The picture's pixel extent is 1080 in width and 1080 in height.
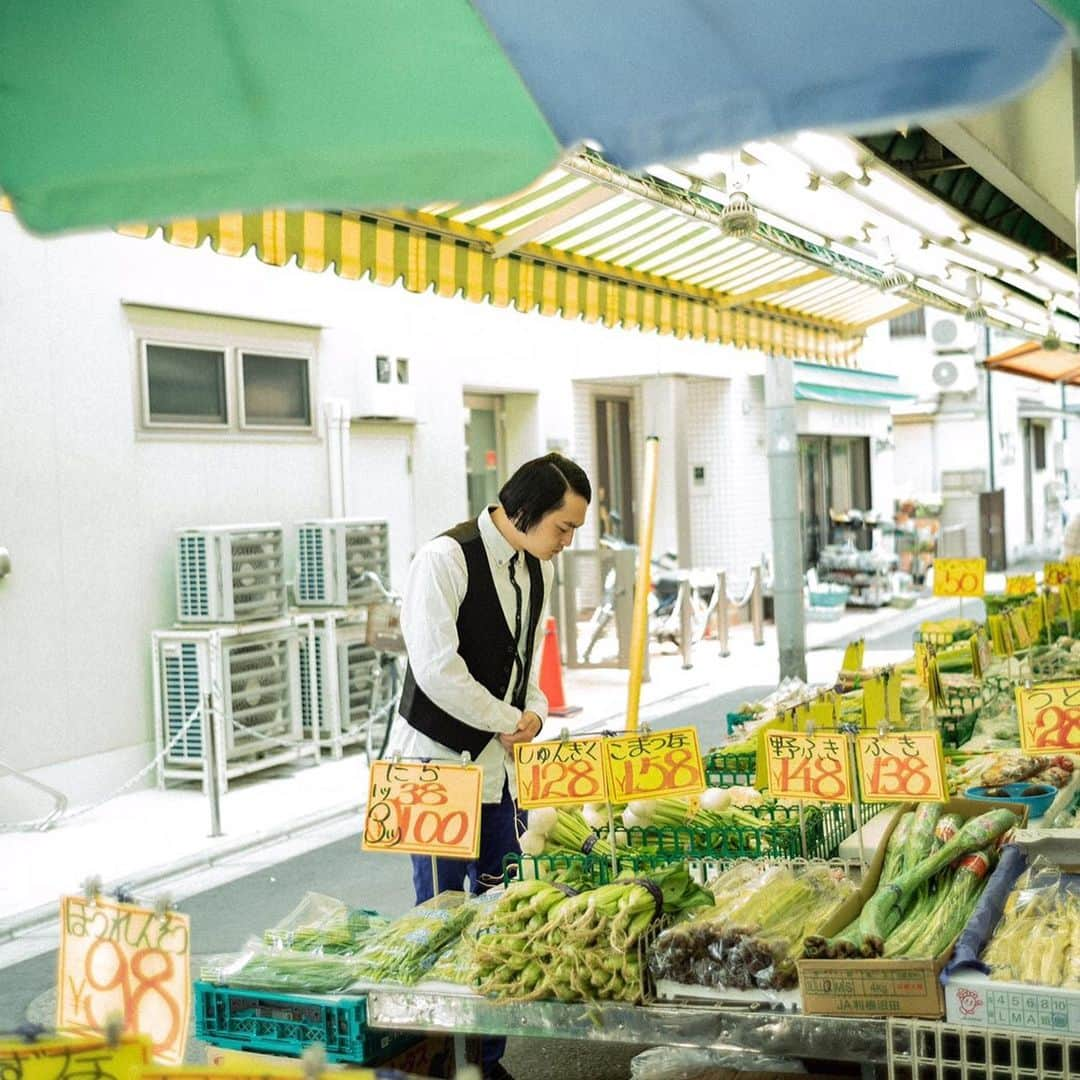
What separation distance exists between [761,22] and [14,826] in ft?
28.6

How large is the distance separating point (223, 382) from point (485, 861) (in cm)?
736

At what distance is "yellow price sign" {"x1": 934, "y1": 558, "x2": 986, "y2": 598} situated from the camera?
936 cm

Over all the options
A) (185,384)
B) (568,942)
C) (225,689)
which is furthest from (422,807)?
(185,384)

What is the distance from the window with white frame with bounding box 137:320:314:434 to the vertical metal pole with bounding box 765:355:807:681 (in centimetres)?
429

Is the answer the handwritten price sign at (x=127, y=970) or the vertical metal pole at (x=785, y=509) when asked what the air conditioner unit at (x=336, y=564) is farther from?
the handwritten price sign at (x=127, y=970)

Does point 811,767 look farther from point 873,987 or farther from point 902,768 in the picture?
point 873,987

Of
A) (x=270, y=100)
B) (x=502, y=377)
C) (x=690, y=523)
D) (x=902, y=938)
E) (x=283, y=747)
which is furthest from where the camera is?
(x=690, y=523)

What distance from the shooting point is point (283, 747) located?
37.4ft

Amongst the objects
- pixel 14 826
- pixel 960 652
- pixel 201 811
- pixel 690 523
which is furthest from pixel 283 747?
pixel 690 523

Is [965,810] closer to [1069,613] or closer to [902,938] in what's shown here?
[902,938]

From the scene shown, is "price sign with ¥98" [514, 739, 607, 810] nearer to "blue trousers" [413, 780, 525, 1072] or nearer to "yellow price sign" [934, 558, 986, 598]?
"blue trousers" [413, 780, 525, 1072]

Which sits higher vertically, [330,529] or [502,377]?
[502,377]

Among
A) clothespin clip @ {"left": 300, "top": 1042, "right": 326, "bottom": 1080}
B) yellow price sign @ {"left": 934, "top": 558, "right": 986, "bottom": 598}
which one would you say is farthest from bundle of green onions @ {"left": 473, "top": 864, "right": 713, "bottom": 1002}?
yellow price sign @ {"left": 934, "top": 558, "right": 986, "bottom": 598}

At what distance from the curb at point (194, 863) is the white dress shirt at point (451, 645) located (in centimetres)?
265
